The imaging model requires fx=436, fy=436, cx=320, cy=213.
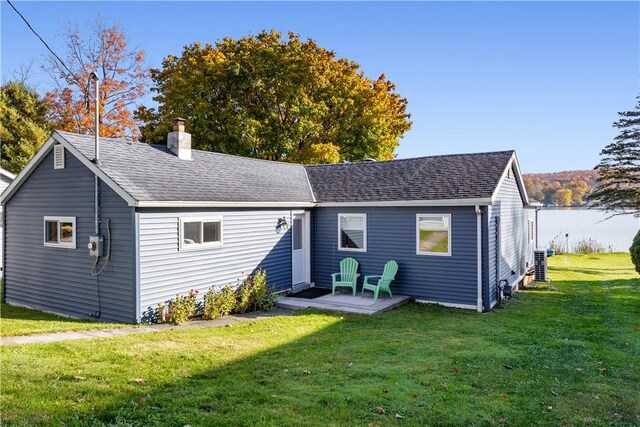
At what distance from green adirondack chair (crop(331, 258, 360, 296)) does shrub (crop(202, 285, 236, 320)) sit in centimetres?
328

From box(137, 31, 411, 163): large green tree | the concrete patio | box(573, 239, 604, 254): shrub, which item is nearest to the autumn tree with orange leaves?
box(137, 31, 411, 163): large green tree

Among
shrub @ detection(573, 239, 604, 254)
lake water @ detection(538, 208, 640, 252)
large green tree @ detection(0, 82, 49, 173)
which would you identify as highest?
large green tree @ detection(0, 82, 49, 173)

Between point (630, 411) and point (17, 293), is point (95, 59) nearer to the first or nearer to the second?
point (17, 293)

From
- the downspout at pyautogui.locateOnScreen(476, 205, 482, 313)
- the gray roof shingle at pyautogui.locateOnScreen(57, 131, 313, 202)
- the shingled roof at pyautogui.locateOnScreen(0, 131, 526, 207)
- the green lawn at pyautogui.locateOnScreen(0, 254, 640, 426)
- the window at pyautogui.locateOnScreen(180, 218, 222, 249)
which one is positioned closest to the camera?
the green lawn at pyautogui.locateOnScreen(0, 254, 640, 426)

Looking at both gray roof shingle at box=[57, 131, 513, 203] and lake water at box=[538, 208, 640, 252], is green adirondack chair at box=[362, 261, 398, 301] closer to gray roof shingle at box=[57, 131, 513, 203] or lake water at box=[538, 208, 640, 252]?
gray roof shingle at box=[57, 131, 513, 203]

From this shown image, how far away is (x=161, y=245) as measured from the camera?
9.45 metres

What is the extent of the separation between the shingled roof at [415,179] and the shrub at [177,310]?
5596mm

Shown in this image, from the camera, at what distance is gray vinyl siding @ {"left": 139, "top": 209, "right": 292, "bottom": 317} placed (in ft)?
30.3

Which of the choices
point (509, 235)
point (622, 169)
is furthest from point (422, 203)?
point (622, 169)

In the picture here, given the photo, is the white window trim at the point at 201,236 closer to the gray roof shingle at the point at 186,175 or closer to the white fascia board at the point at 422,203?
the gray roof shingle at the point at 186,175

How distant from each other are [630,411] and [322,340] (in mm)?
4739

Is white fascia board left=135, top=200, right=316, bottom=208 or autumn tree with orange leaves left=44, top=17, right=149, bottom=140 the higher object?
autumn tree with orange leaves left=44, top=17, right=149, bottom=140

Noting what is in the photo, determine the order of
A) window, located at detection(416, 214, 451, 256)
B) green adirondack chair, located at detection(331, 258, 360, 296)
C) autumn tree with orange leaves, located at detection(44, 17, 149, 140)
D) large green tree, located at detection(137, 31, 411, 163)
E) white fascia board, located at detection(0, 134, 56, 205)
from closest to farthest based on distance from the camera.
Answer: white fascia board, located at detection(0, 134, 56, 205) → window, located at detection(416, 214, 451, 256) → green adirondack chair, located at detection(331, 258, 360, 296) → autumn tree with orange leaves, located at detection(44, 17, 149, 140) → large green tree, located at detection(137, 31, 411, 163)

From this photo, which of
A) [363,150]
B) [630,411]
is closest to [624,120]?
[363,150]
